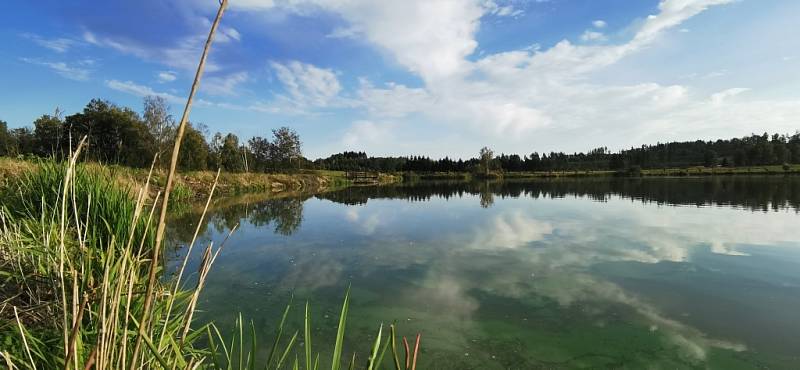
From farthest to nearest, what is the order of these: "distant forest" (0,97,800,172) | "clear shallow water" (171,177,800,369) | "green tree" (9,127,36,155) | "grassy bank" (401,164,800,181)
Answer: "grassy bank" (401,164,800,181) < "distant forest" (0,97,800,172) < "green tree" (9,127,36,155) < "clear shallow water" (171,177,800,369)

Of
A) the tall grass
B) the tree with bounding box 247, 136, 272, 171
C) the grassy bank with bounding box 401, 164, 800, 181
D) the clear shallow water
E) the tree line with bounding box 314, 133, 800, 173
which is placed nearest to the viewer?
the tall grass

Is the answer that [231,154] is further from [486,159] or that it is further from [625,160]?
[625,160]

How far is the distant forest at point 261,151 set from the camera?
20570mm

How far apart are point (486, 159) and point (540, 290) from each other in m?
114

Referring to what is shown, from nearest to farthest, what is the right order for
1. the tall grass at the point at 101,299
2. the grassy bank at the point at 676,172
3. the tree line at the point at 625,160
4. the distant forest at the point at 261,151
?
the tall grass at the point at 101,299
the distant forest at the point at 261,151
the grassy bank at the point at 676,172
the tree line at the point at 625,160

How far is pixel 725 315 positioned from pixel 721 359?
1787mm

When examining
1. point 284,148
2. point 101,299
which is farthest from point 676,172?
point 101,299

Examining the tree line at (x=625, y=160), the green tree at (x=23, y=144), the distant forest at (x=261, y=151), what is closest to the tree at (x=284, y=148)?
the distant forest at (x=261, y=151)

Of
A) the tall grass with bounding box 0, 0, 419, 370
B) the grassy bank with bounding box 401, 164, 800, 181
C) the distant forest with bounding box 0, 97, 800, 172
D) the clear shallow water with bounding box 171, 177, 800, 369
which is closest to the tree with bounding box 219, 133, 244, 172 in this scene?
the distant forest with bounding box 0, 97, 800, 172

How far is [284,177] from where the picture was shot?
165ft

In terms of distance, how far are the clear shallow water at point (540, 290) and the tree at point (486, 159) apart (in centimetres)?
10453

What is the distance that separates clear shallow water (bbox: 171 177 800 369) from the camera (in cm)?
500

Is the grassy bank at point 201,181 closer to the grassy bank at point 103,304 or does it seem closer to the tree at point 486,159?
the grassy bank at point 103,304

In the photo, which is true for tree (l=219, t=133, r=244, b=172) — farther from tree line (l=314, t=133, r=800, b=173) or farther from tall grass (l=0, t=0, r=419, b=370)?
tree line (l=314, t=133, r=800, b=173)
